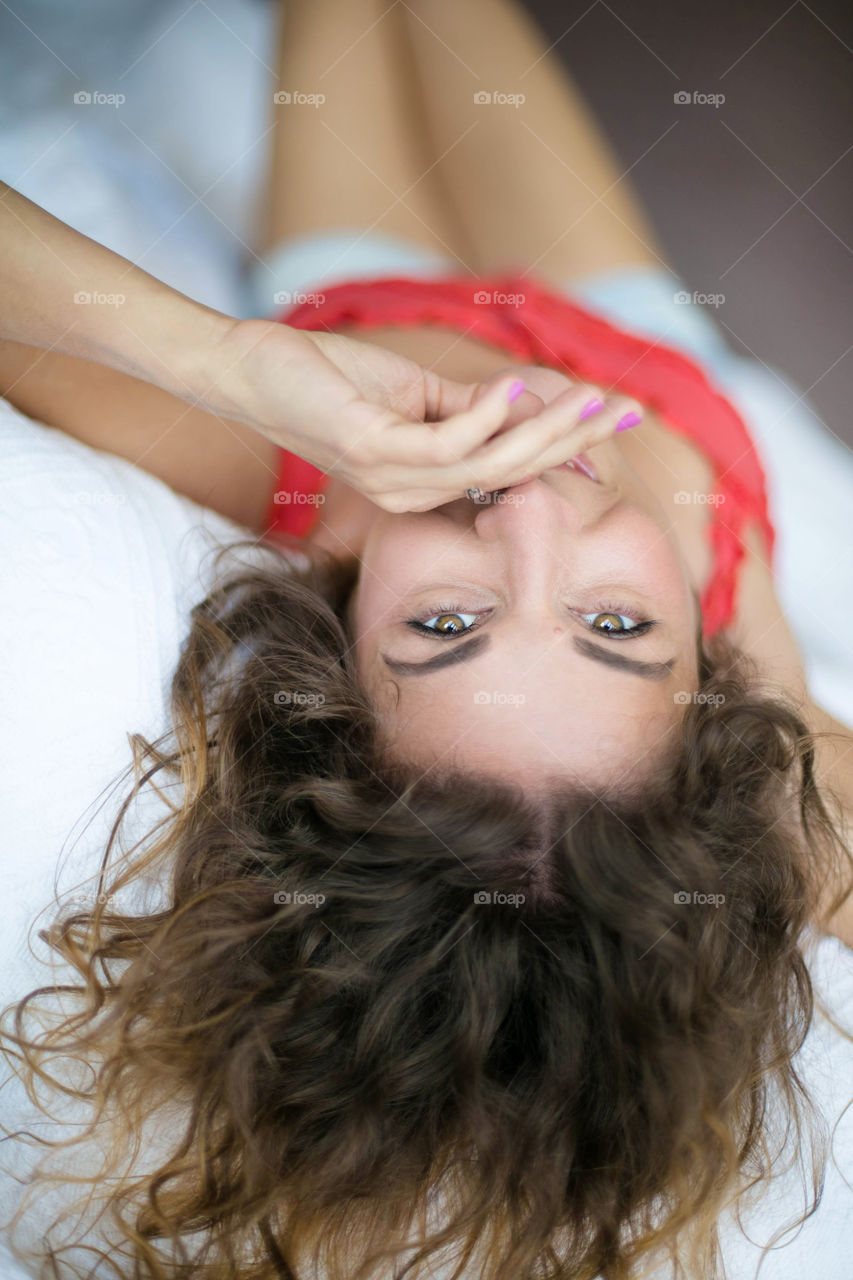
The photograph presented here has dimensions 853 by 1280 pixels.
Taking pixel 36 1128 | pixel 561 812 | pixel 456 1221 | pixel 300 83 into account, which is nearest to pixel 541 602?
pixel 561 812

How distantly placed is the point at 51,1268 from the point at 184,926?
17.9 inches

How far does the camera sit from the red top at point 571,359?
1.43 meters

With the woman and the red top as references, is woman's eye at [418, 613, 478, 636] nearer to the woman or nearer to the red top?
the woman

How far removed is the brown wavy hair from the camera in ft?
3.19

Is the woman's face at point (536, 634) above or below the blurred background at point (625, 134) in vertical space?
below

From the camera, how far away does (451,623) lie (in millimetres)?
1048

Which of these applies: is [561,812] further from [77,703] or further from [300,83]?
[300,83]

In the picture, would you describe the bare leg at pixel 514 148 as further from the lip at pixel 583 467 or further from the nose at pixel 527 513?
the nose at pixel 527 513

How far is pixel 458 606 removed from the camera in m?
1.03

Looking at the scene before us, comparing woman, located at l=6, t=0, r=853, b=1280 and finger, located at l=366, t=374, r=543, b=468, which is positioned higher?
finger, located at l=366, t=374, r=543, b=468

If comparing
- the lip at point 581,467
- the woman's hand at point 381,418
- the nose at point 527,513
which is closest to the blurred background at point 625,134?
the woman's hand at point 381,418

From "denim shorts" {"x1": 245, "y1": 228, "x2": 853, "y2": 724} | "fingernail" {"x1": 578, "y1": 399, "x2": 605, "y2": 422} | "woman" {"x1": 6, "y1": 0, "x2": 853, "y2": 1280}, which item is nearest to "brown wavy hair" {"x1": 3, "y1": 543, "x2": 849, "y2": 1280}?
"woman" {"x1": 6, "y1": 0, "x2": 853, "y2": 1280}

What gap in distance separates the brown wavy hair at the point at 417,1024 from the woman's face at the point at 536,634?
0.05 metres

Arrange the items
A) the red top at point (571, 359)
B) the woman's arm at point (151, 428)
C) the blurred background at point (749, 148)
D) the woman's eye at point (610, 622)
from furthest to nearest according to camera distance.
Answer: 1. the blurred background at point (749, 148)
2. the red top at point (571, 359)
3. the woman's arm at point (151, 428)
4. the woman's eye at point (610, 622)
